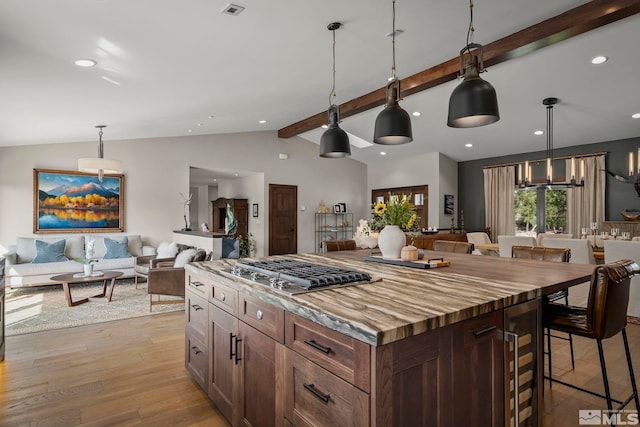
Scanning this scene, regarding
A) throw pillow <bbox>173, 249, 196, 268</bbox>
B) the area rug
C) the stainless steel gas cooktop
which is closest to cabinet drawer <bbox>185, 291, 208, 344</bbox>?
the stainless steel gas cooktop

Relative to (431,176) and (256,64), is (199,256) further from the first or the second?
(431,176)

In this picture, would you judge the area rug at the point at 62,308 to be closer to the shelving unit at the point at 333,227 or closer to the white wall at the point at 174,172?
the white wall at the point at 174,172

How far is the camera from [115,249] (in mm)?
6449

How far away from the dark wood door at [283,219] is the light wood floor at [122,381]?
5408 mm

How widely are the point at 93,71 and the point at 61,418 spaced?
290cm

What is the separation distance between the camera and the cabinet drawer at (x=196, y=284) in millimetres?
2350

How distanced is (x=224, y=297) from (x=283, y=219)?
7.24 meters

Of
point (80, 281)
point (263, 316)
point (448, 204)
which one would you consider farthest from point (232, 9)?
point (448, 204)

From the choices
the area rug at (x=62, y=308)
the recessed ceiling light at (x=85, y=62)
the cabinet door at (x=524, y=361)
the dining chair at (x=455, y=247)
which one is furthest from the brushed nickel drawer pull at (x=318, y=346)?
the area rug at (x=62, y=308)

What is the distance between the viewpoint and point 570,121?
6414 millimetres

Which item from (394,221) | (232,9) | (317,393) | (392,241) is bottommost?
(317,393)

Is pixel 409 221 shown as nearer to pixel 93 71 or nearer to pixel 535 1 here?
pixel 535 1

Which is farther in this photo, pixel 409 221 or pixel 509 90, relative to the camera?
pixel 509 90

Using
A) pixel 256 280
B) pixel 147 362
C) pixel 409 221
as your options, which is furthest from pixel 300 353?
pixel 147 362
